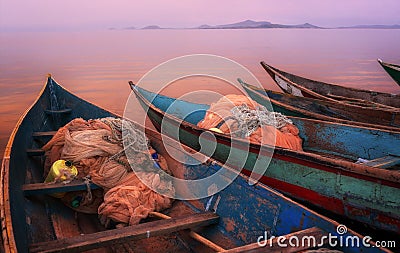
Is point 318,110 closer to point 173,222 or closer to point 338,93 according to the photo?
point 338,93

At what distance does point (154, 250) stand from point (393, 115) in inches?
156

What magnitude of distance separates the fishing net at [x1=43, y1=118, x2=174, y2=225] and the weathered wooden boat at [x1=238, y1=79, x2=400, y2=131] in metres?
2.42

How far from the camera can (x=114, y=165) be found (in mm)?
3916

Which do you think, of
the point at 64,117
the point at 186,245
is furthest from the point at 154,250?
the point at 64,117

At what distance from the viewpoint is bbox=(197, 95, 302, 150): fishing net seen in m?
4.57

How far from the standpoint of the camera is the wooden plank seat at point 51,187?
3.52m

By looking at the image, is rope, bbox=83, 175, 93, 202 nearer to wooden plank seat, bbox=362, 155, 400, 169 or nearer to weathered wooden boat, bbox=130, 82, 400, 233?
weathered wooden boat, bbox=130, 82, 400, 233

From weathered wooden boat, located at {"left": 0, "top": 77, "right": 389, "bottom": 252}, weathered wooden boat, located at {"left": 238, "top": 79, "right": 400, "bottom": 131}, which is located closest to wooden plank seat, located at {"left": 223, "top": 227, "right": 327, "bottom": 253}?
weathered wooden boat, located at {"left": 0, "top": 77, "right": 389, "bottom": 252}

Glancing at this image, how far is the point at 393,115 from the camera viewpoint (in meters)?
5.42

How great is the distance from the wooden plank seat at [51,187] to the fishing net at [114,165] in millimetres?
148

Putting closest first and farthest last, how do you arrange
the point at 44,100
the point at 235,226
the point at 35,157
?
1. the point at 235,226
2. the point at 35,157
3. the point at 44,100

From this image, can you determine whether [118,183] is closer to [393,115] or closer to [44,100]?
[44,100]

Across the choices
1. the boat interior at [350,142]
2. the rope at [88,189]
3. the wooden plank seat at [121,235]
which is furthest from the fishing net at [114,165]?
the boat interior at [350,142]

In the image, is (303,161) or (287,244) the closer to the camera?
(287,244)
